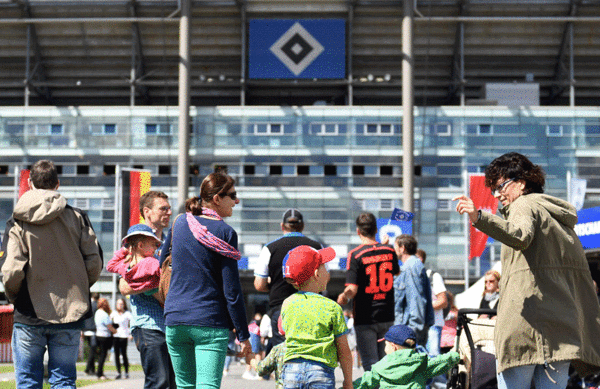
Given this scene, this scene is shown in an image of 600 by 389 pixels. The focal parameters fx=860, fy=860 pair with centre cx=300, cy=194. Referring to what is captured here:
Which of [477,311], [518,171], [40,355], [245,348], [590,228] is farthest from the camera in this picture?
[590,228]

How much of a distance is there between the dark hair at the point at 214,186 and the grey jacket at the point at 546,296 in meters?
1.70

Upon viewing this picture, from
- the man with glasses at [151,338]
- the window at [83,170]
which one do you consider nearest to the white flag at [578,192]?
the man with glasses at [151,338]

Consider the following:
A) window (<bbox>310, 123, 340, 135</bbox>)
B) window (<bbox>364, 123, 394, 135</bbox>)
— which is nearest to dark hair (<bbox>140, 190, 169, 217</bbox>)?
window (<bbox>310, 123, 340, 135</bbox>)

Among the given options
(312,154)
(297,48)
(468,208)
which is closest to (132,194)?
(312,154)

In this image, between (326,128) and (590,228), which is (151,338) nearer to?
(590,228)

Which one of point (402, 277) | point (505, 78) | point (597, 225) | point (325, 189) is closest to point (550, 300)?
point (402, 277)

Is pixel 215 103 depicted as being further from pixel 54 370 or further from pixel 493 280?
pixel 54 370

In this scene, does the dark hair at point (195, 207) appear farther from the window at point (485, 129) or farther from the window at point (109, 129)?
the window at point (109, 129)

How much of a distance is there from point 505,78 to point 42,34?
21.3 metres

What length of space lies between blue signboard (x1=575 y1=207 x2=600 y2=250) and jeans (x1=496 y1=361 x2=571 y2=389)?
34.3 ft

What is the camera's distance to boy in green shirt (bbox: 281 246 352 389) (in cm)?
476

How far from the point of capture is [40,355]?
220 inches

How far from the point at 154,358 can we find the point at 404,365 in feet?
5.57

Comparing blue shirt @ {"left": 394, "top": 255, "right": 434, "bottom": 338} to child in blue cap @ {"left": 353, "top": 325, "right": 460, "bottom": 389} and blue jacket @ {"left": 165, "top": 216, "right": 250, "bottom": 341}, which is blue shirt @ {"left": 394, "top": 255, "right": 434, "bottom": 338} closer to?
child in blue cap @ {"left": 353, "top": 325, "right": 460, "bottom": 389}
